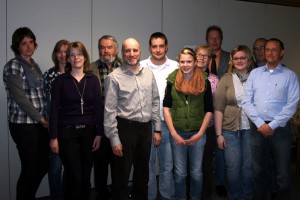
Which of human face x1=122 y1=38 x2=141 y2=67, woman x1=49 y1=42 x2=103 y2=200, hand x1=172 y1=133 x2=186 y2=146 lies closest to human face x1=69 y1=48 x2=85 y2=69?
woman x1=49 y1=42 x2=103 y2=200

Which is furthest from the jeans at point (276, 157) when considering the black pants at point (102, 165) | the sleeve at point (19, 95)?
the sleeve at point (19, 95)

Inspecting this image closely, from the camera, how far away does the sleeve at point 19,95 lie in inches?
97.6

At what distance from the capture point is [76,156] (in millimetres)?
2359

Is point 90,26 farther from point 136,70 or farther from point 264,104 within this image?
point 264,104

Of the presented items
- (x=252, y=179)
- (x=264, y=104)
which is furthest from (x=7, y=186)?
(x=264, y=104)

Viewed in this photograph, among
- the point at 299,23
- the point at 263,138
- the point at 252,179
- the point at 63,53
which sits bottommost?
the point at 252,179

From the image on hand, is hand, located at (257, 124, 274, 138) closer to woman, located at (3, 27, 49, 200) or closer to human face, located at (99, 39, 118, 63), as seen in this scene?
human face, located at (99, 39, 118, 63)

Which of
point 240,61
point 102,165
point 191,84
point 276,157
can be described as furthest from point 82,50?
point 276,157

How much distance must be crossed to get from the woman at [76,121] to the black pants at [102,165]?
46 cm

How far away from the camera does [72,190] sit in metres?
2.37

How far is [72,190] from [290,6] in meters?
4.60

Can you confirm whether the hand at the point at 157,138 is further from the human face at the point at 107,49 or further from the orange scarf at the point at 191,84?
the human face at the point at 107,49

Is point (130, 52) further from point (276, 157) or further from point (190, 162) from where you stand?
point (276, 157)

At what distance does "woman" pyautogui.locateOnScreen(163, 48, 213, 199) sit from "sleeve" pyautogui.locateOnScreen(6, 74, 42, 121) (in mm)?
1146
